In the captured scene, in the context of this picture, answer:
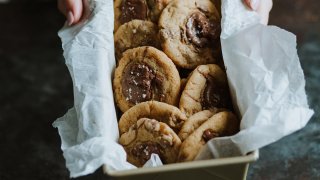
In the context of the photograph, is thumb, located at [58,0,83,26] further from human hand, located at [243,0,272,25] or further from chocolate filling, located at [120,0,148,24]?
human hand, located at [243,0,272,25]

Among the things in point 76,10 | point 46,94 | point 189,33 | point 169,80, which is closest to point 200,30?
point 189,33

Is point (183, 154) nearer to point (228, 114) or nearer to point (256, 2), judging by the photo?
point (228, 114)

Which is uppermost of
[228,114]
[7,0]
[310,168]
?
[228,114]

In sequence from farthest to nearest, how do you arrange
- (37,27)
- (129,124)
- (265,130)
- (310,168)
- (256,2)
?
1. (37,27)
2. (310,168)
3. (256,2)
4. (129,124)
5. (265,130)

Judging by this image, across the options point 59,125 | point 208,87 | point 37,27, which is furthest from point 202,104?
point 37,27

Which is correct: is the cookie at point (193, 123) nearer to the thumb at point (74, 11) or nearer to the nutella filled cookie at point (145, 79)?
the nutella filled cookie at point (145, 79)

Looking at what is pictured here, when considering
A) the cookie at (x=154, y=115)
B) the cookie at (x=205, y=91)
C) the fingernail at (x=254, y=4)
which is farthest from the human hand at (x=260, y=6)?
the cookie at (x=154, y=115)
